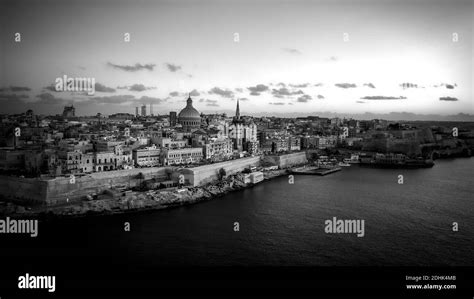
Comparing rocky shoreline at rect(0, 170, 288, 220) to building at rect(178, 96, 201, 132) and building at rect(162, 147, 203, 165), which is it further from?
building at rect(178, 96, 201, 132)

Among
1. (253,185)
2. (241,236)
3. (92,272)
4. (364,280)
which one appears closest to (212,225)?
(241,236)

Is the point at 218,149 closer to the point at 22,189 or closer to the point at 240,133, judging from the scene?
the point at 240,133

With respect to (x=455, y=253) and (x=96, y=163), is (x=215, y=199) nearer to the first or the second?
(x=96, y=163)

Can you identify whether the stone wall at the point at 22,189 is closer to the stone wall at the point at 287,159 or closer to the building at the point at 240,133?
the stone wall at the point at 287,159

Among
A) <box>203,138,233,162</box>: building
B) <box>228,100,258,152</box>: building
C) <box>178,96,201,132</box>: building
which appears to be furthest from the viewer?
<box>178,96,201,132</box>: building

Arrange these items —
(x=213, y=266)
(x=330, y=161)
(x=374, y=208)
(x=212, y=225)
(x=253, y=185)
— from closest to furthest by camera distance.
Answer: (x=213, y=266), (x=212, y=225), (x=374, y=208), (x=253, y=185), (x=330, y=161)

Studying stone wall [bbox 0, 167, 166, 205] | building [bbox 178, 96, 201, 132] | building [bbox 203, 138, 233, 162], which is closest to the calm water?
stone wall [bbox 0, 167, 166, 205]
